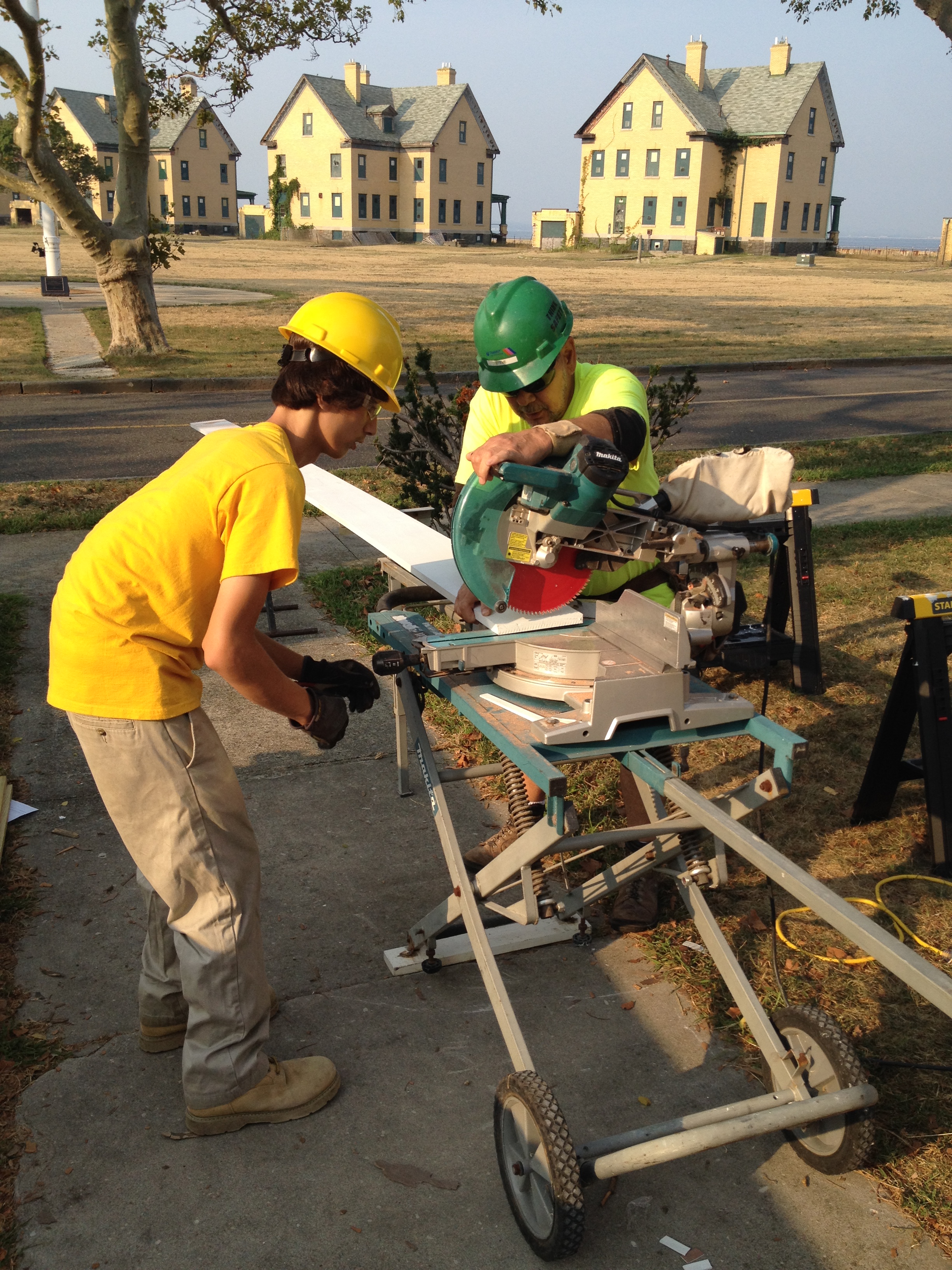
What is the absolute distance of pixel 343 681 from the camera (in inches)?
112

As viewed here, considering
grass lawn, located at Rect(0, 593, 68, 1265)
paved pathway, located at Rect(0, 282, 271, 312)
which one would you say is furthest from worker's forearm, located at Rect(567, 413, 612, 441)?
paved pathway, located at Rect(0, 282, 271, 312)

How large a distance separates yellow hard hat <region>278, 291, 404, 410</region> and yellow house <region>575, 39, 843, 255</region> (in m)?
59.9

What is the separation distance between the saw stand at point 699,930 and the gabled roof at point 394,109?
69156 mm

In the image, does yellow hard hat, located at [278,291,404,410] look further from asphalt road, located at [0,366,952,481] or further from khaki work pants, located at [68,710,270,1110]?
asphalt road, located at [0,366,952,481]

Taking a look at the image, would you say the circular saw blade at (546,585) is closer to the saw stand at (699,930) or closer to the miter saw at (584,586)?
the miter saw at (584,586)

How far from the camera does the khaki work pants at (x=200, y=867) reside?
244 cm

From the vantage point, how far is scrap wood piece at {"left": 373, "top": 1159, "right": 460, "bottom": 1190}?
251cm

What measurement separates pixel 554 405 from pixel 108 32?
45.7 ft

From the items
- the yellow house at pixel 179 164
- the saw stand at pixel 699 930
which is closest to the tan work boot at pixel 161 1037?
the saw stand at pixel 699 930

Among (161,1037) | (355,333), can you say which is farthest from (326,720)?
(161,1037)

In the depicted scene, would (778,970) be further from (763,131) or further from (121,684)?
(763,131)

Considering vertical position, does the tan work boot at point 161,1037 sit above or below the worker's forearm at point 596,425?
below

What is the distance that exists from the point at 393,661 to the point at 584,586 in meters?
0.57

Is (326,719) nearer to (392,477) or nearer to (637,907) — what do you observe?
(637,907)
